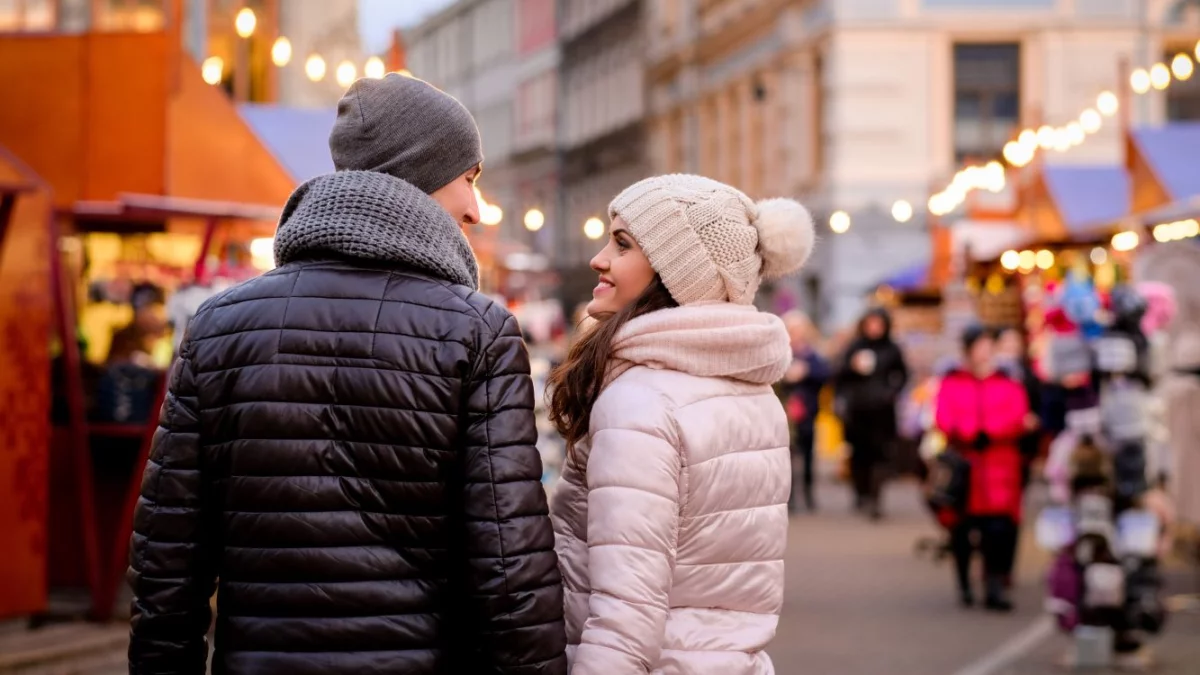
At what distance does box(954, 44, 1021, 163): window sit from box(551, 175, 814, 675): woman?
32.2 meters

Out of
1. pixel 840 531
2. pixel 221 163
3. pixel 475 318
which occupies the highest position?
pixel 221 163

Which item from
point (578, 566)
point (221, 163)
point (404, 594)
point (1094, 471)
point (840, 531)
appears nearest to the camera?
point (404, 594)

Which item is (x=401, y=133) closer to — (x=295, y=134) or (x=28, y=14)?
(x=28, y=14)

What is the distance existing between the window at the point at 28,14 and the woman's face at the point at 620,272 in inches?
528

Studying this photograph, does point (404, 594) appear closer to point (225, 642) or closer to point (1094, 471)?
point (225, 642)

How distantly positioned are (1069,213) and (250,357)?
19477mm

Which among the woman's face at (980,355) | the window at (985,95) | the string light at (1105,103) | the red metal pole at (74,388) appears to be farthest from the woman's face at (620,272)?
the window at (985,95)

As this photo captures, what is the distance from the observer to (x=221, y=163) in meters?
16.5

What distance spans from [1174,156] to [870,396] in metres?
3.67

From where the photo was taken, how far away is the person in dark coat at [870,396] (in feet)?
66.6

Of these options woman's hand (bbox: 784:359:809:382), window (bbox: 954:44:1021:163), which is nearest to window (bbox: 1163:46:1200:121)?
window (bbox: 954:44:1021:163)

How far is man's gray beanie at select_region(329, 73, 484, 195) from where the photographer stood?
147 inches

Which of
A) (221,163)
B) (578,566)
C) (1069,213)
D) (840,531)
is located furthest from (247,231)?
(578,566)

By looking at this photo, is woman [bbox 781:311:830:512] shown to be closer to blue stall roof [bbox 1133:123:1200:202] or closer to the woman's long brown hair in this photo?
blue stall roof [bbox 1133:123:1200:202]
